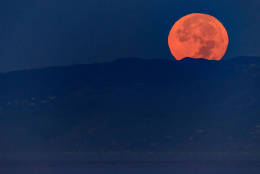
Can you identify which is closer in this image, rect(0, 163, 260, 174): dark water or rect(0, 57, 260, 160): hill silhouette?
rect(0, 163, 260, 174): dark water

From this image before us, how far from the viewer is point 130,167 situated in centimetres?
1648

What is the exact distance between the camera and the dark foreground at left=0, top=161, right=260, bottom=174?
1520cm

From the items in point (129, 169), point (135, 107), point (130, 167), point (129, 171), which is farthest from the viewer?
point (135, 107)

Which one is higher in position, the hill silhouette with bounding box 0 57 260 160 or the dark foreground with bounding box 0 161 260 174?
the hill silhouette with bounding box 0 57 260 160

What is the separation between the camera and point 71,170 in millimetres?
15633

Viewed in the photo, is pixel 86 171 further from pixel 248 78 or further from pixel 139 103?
pixel 248 78

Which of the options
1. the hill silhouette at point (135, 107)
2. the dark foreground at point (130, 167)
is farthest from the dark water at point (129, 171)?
the hill silhouette at point (135, 107)

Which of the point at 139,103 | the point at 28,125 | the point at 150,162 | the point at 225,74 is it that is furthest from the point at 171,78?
the point at 150,162

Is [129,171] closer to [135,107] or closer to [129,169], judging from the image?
[129,169]

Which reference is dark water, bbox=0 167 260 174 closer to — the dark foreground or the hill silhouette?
the dark foreground

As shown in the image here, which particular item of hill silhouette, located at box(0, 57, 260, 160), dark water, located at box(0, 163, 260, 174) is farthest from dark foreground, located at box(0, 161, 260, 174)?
hill silhouette, located at box(0, 57, 260, 160)

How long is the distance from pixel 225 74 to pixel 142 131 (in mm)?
30028

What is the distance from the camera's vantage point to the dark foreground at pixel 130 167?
49.9ft

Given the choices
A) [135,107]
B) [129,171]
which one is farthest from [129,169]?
[135,107]
